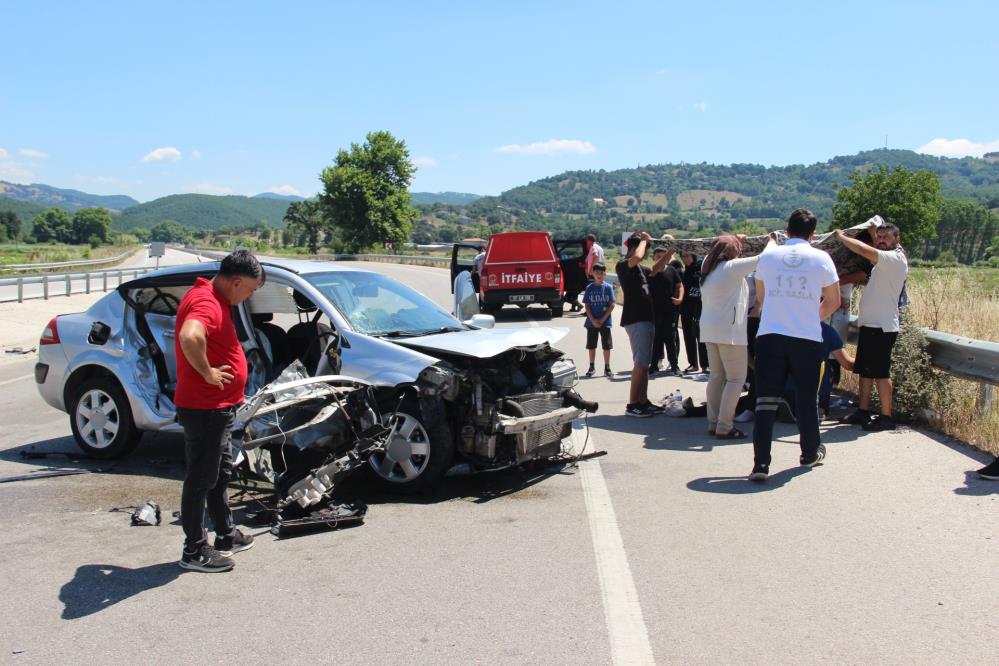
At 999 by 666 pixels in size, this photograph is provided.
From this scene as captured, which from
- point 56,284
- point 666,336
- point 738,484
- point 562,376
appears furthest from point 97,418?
point 56,284

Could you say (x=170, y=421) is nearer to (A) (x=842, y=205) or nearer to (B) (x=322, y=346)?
(B) (x=322, y=346)

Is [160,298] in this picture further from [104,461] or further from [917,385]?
[917,385]

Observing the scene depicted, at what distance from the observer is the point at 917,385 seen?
8102 mm

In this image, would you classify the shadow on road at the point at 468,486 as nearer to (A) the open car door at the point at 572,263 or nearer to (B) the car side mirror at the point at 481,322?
(B) the car side mirror at the point at 481,322

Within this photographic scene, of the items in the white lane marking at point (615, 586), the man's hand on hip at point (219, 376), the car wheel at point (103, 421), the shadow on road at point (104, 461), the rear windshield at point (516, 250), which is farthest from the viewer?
the rear windshield at point (516, 250)

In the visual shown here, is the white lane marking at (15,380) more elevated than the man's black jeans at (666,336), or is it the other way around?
the man's black jeans at (666,336)

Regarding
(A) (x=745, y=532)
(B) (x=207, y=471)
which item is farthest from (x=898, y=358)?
(B) (x=207, y=471)

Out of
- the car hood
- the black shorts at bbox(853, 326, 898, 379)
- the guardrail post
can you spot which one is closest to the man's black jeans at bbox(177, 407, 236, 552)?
the car hood

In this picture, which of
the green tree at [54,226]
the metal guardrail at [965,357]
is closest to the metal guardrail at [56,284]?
the metal guardrail at [965,357]

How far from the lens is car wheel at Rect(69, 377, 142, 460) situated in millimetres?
6898

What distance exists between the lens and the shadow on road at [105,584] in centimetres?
412

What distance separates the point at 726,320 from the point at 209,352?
4.84 meters

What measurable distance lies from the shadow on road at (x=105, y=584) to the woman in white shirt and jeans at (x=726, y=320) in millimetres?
5073

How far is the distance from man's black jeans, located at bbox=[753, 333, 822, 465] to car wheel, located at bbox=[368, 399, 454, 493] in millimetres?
2384
